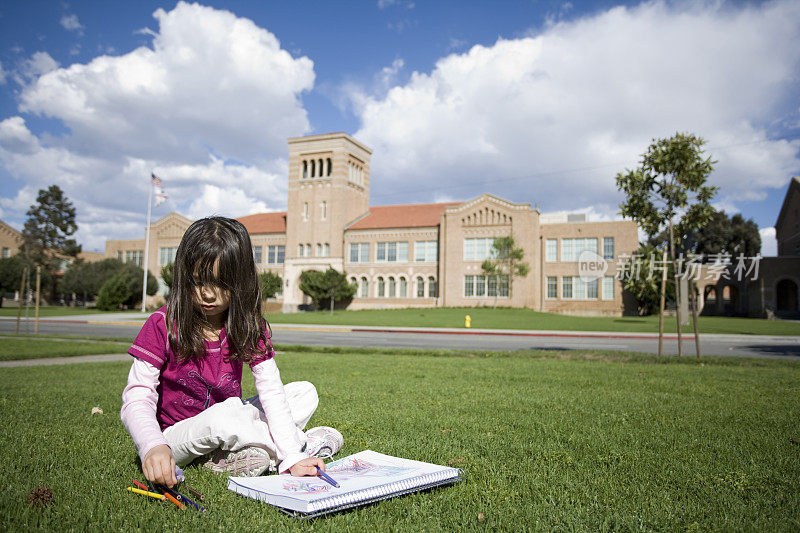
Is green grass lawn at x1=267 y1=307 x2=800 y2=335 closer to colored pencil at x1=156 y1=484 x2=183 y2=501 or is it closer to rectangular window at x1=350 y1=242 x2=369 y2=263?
rectangular window at x1=350 y1=242 x2=369 y2=263

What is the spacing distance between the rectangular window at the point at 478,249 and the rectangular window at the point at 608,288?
35.5ft

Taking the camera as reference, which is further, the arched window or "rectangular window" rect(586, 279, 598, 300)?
the arched window

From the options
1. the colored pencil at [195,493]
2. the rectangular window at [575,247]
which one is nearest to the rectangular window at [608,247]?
the rectangular window at [575,247]

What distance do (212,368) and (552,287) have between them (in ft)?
163

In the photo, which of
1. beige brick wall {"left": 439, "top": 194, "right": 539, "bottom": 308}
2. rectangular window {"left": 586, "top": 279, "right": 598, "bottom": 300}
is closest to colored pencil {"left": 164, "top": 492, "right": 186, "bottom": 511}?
beige brick wall {"left": 439, "top": 194, "right": 539, "bottom": 308}

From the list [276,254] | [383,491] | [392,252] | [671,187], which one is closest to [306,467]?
[383,491]

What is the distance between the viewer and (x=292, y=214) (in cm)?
5759

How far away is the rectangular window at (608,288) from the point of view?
159ft

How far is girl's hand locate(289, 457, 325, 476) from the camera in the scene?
9.46 feet

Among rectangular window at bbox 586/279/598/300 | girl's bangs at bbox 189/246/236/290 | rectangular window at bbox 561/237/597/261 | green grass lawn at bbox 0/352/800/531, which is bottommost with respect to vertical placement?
green grass lawn at bbox 0/352/800/531

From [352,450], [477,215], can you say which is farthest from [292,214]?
[352,450]

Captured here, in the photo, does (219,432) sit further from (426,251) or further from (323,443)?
(426,251)

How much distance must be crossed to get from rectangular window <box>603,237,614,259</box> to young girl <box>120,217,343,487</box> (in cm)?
4972

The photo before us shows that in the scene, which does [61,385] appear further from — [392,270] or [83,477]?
[392,270]
